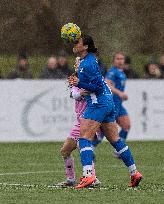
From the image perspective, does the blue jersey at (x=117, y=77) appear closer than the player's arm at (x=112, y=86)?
No

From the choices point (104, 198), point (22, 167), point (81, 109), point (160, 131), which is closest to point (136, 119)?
point (160, 131)

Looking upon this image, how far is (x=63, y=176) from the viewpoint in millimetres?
17766

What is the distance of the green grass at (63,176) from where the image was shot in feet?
45.9

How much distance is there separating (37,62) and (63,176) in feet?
49.4

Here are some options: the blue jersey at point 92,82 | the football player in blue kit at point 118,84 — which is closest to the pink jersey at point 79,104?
the blue jersey at point 92,82

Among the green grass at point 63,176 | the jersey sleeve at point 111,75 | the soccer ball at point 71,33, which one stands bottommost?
the green grass at point 63,176

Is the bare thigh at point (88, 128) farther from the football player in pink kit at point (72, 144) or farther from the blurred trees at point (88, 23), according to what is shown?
the blurred trees at point (88, 23)

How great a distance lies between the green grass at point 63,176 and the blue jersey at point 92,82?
1228 millimetres

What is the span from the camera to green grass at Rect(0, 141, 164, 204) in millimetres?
14000

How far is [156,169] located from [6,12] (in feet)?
53.5

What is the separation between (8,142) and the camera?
2581 centimetres

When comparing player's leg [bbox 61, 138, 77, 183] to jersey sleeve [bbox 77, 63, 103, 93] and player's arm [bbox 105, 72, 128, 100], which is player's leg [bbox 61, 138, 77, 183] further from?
player's arm [bbox 105, 72, 128, 100]

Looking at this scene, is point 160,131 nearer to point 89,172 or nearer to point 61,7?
point 61,7

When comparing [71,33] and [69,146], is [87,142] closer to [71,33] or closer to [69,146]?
[69,146]
